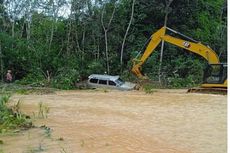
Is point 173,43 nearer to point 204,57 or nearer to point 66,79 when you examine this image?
point 204,57

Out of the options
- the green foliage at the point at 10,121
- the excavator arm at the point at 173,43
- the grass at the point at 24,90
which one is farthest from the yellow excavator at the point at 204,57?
the green foliage at the point at 10,121

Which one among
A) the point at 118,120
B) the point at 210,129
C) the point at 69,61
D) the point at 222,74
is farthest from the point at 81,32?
the point at 210,129

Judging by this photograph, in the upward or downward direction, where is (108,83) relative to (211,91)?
upward

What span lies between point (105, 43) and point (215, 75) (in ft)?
38.1

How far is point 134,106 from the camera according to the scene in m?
20.2

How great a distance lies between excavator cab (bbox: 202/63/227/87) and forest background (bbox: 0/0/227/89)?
541 cm

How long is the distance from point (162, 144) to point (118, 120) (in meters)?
4.11

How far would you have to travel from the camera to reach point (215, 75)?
79.9ft

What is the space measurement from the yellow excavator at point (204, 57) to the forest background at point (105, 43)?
1318 mm

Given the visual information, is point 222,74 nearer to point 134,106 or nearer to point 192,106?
point 192,106

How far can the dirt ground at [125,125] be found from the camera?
11.8 meters

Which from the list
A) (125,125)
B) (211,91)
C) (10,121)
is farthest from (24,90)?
(125,125)

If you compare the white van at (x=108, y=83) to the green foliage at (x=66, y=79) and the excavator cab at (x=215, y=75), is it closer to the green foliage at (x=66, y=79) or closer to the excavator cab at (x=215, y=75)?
the green foliage at (x=66, y=79)

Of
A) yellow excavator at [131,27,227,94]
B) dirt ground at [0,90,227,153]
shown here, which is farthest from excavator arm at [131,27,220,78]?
dirt ground at [0,90,227,153]
